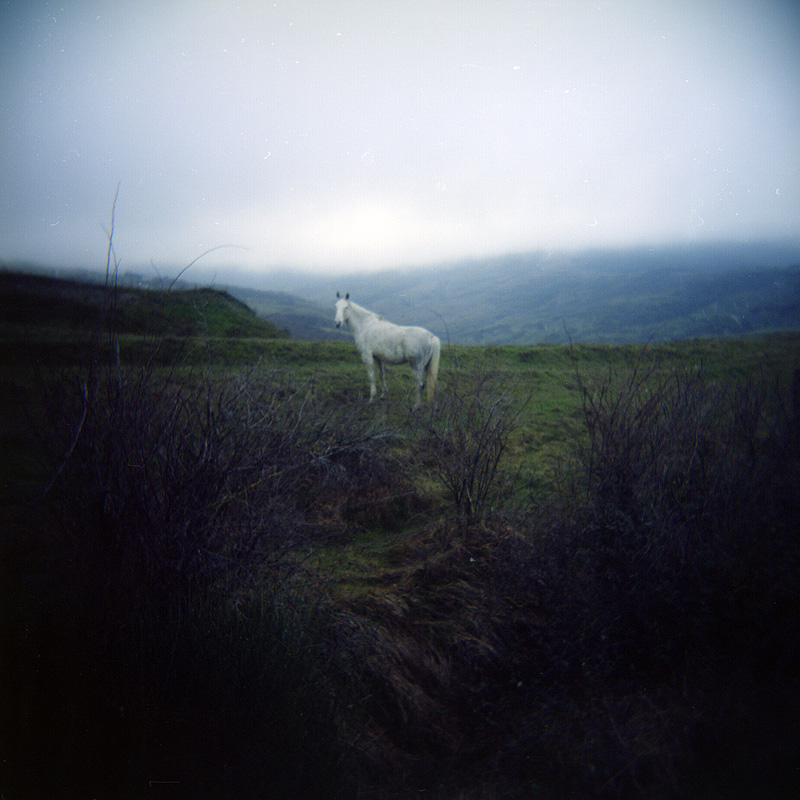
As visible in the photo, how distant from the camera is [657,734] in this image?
294 centimetres

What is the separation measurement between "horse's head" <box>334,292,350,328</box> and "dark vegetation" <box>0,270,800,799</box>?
15.9 ft

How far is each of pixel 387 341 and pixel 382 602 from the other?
6593 millimetres

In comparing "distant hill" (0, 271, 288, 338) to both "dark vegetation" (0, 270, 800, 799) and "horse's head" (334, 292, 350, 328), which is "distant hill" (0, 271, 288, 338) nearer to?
"dark vegetation" (0, 270, 800, 799)

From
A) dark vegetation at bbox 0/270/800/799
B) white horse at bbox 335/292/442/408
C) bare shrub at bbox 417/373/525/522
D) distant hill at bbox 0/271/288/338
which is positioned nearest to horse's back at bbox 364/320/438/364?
white horse at bbox 335/292/442/408

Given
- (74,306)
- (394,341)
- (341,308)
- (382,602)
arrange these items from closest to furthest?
(74,306) → (382,602) → (341,308) → (394,341)

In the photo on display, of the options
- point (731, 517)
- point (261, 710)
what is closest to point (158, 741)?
point (261, 710)

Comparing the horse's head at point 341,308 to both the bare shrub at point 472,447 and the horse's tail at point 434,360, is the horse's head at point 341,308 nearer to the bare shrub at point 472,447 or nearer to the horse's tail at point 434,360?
the horse's tail at point 434,360


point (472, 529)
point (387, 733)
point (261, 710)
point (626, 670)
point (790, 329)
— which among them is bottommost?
point (387, 733)

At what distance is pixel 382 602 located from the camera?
376 centimetres

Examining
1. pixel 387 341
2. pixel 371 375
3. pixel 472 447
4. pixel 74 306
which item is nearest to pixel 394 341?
pixel 387 341

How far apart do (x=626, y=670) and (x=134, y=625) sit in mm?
3241

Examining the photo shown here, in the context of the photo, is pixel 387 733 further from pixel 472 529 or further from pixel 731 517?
pixel 731 517

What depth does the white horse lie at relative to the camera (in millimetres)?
9625

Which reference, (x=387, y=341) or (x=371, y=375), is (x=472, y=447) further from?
(x=387, y=341)
